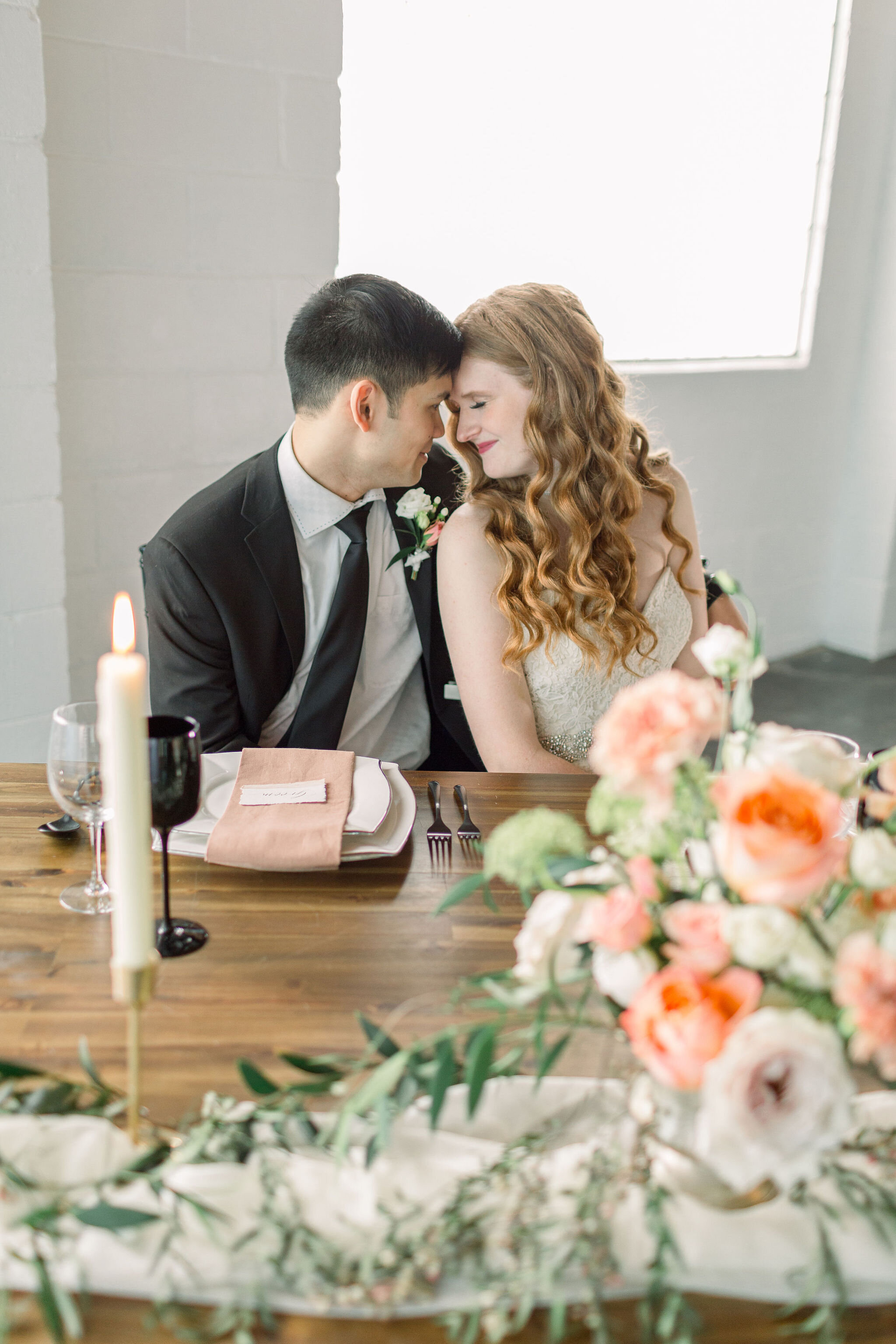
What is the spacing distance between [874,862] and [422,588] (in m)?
1.58

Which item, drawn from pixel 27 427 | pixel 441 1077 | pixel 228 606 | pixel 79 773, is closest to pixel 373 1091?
pixel 441 1077

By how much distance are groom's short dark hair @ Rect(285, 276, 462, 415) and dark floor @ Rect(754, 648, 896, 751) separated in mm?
2134

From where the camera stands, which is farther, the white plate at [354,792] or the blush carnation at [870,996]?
the white plate at [354,792]

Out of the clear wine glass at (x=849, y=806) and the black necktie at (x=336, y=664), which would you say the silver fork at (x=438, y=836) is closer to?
the clear wine glass at (x=849, y=806)

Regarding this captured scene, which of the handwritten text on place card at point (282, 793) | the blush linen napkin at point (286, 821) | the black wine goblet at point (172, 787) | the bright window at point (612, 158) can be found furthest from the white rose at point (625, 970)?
the bright window at point (612, 158)

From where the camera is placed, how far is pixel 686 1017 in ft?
2.09

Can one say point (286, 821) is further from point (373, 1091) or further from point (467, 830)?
point (373, 1091)

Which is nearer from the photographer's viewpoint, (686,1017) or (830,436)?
(686,1017)

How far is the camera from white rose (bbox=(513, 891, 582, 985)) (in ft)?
2.36

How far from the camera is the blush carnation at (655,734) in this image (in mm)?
681

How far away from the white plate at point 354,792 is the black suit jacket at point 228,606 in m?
0.53

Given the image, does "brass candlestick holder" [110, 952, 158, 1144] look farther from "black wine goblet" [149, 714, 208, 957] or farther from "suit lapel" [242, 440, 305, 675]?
"suit lapel" [242, 440, 305, 675]

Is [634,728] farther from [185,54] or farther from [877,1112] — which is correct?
[185,54]

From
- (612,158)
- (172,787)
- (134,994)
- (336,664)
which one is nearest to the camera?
(134,994)
